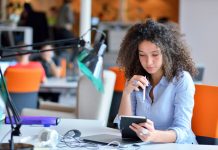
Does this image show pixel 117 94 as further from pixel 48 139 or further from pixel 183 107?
pixel 48 139

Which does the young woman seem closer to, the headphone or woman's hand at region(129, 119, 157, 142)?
woman's hand at region(129, 119, 157, 142)

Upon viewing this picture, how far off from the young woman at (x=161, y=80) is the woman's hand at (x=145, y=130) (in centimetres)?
23

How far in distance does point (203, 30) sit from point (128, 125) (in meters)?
4.71

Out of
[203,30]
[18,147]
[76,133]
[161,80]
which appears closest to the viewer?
[18,147]

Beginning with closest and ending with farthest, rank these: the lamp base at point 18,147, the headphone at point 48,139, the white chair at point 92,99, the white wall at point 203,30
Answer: the lamp base at point 18,147 → the headphone at point 48,139 → the white chair at point 92,99 → the white wall at point 203,30

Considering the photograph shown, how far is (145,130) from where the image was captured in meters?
2.41

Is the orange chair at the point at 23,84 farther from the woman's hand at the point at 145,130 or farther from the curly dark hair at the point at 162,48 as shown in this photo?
the woman's hand at the point at 145,130

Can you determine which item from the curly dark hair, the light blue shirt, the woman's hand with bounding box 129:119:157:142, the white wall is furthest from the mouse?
the white wall

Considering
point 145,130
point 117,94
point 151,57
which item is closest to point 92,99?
point 117,94

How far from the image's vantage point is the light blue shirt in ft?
8.78

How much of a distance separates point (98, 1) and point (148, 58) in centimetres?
1337

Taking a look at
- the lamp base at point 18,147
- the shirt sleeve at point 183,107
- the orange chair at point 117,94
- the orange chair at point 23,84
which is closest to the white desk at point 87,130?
the shirt sleeve at point 183,107

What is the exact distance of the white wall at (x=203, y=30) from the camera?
6.79 meters

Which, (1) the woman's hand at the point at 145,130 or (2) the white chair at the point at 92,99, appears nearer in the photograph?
(1) the woman's hand at the point at 145,130
